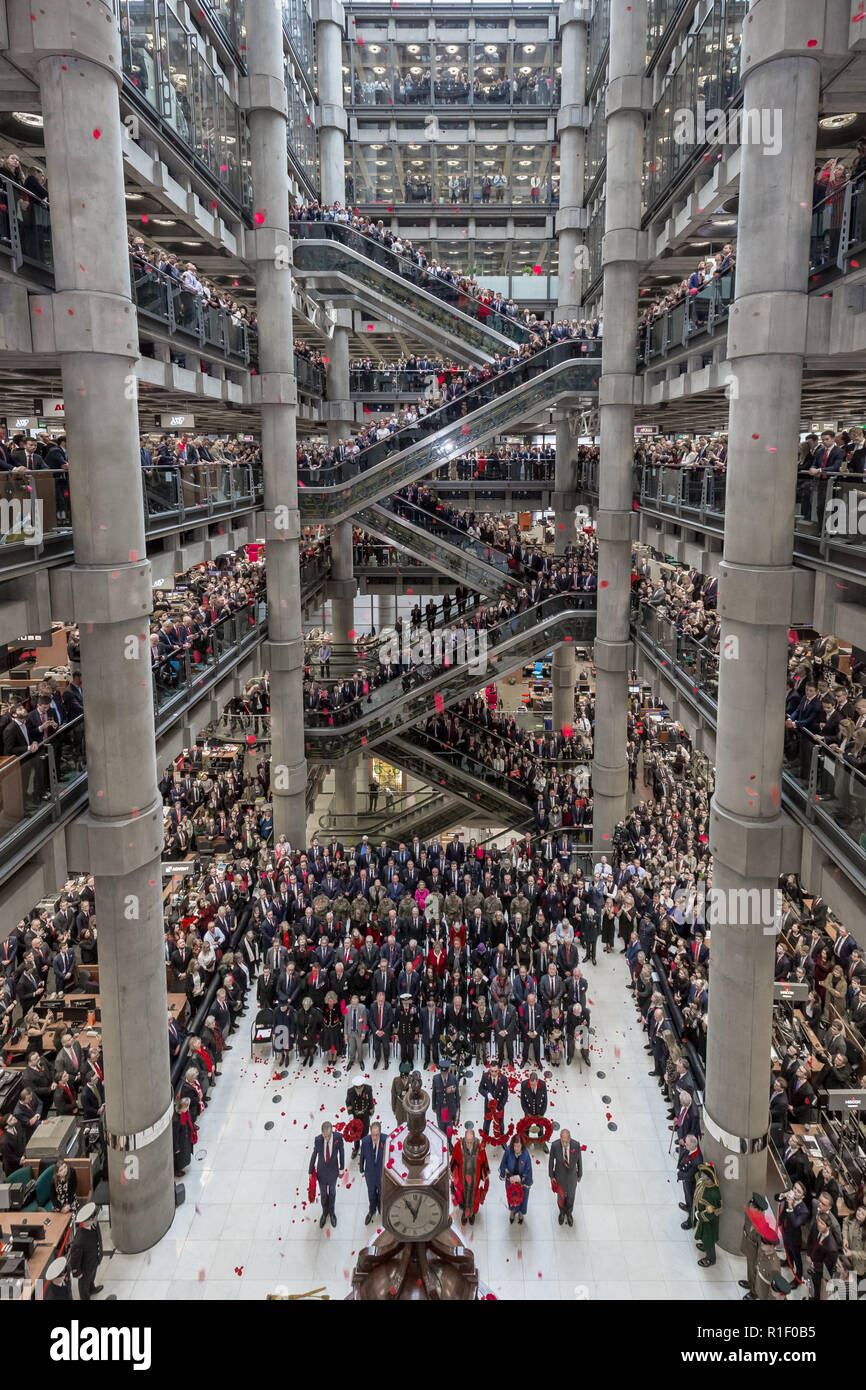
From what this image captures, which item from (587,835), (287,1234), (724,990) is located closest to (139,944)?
(287,1234)

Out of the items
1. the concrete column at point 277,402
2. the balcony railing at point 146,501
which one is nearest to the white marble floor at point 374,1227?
the balcony railing at point 146,501

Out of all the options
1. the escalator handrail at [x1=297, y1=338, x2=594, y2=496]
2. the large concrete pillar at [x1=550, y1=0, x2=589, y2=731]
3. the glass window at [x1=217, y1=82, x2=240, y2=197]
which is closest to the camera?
the glass window at [x1=217, y1=82, x2=240, y2=197]

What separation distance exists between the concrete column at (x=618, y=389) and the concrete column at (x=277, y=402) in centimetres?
766

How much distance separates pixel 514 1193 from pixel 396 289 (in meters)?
21.6

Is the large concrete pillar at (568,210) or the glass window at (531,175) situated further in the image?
the glass window at (531,175)

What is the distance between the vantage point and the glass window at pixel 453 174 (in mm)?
38969

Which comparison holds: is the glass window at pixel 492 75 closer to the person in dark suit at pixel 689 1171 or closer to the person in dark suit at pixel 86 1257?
the person in dark suit at pixel 689 1171

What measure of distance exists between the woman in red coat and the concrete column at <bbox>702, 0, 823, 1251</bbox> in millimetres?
3103

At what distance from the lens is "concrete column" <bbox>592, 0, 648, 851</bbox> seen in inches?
835

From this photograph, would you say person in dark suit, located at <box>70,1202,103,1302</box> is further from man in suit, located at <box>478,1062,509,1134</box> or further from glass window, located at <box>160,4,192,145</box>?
glass window, located at <box>160,4,192,145</box>

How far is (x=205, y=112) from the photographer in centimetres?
1831

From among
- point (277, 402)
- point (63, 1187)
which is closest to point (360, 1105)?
point (63, 1187)

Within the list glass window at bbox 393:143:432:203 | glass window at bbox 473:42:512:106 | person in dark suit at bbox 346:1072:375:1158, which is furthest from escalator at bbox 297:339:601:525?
glass window at bbox 473:42:512:106

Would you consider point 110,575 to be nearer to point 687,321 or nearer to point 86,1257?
point 86,1257
